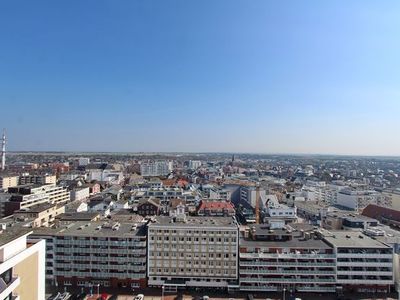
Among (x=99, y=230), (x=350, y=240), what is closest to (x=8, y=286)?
(x=99, y=230)

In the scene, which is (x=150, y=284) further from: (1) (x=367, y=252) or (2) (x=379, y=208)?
(2) (x=379, y=208)

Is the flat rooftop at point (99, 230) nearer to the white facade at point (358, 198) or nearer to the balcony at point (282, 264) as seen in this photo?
Result: the balcony at point (282, 264)

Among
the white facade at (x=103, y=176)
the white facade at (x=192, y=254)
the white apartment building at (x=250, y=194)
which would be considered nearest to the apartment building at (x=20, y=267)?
the white facade at (x=192, y=254)

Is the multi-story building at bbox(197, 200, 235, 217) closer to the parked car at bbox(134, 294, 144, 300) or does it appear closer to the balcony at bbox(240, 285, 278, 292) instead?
the balcony at bbox(240, 285, 278, 292)

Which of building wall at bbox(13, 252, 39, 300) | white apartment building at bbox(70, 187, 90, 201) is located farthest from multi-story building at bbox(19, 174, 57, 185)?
building wall at bbox(13, 252, 39, 300)

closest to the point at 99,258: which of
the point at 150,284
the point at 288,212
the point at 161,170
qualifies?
the point at 150,284

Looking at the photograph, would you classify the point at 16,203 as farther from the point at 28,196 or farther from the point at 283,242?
the point at 283,242

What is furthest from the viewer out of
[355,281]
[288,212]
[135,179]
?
[135,179]
